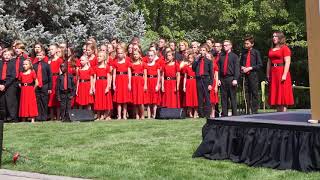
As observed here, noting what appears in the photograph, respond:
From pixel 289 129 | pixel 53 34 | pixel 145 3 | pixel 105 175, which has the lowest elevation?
pixel 105 175

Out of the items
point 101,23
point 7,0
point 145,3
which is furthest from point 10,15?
point 145,3

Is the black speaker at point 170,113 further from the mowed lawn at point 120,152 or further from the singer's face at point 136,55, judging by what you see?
the singer's face at point 136,55

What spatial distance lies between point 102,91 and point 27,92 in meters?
1.85

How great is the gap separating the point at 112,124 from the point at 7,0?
27.5ft

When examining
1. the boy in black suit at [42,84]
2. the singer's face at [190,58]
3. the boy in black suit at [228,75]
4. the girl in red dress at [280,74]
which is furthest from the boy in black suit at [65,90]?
the girl in red dress at [280,74]

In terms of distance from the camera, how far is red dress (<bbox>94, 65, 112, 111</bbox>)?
50.0 feet

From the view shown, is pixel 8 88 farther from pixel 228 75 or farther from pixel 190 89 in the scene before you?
pixel 228 75

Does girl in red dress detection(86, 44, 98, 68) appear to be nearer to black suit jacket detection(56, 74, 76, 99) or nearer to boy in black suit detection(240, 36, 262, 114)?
black suit jacket detection(56, 74, 76, 99)

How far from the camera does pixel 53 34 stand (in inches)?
810

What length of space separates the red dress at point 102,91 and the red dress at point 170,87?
1467 millimetres

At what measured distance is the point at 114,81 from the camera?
1531 centimetres

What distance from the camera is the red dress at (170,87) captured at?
15.5 metres

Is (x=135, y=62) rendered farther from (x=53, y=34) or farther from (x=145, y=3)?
(x=145, y=3)

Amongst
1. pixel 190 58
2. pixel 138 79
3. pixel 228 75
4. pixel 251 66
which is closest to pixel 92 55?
pixel 138 79
